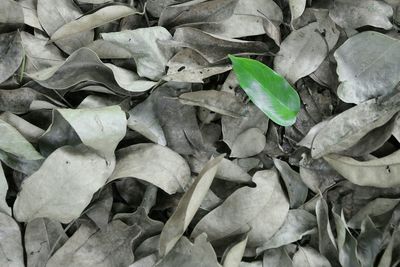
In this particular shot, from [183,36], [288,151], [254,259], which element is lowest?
[254,259]

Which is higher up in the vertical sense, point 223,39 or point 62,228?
point 223,39

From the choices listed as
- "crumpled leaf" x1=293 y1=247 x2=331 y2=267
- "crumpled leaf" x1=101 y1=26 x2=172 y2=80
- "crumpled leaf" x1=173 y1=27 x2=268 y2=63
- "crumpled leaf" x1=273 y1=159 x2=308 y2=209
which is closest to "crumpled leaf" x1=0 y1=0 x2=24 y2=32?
"crumpled leaf" x1=101 y1=26 x2=172 y2=80

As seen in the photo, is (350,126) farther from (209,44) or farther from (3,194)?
(3,194)

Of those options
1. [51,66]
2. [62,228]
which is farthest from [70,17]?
[62,228]

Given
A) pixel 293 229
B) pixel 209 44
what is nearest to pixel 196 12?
pixel 209 44

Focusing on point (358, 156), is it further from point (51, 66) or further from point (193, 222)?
point (51, 66)

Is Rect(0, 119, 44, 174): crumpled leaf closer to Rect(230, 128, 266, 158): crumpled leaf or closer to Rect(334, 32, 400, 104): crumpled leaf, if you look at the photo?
Rect(230, 128, 266, 158): crumpled leaf

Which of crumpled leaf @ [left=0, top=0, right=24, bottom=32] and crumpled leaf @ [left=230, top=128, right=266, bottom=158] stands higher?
crumpled leaf @ [left=0, top=0, right=24, bottom=32]

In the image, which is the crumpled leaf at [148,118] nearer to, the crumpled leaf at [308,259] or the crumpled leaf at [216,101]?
the crumpled leaf at [216,101]
